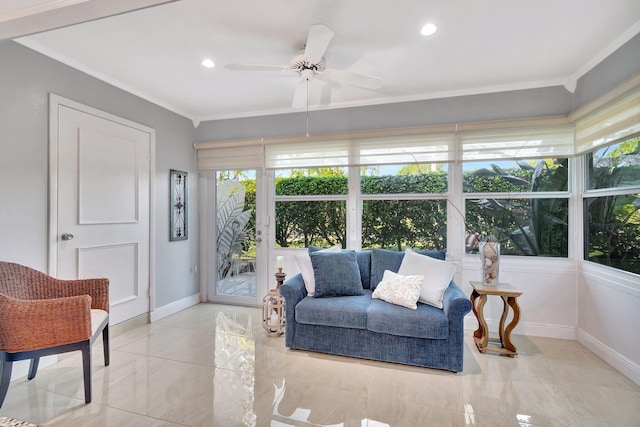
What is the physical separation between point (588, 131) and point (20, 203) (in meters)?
4.74

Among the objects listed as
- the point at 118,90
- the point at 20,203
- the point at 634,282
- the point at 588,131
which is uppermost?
the point at 118,90

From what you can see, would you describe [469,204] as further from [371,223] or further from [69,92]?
[69,92]

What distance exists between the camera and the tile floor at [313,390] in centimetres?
186

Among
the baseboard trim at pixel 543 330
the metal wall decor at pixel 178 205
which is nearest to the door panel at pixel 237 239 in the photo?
the metal wall decor at pixel 178 205

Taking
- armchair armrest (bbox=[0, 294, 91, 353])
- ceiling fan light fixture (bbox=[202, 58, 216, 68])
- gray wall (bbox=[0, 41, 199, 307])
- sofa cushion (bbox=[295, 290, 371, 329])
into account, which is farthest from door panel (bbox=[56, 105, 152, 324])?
sofa cushion (bbox=[295, 290, 371, 329])

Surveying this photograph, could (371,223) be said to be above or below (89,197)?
below

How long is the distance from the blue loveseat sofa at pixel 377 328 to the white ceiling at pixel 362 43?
1979mm

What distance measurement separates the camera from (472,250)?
337 centimetres

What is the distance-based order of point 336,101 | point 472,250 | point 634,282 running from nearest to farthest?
1. point 634,282
2. point 472,250
3. point 336,101

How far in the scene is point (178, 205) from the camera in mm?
3885

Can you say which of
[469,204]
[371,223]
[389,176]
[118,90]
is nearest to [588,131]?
[469,204]

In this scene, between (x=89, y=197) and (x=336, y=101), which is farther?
(x=336, y=101)

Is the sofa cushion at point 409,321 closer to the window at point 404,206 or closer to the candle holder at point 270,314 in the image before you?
the candle holder at point 270,314

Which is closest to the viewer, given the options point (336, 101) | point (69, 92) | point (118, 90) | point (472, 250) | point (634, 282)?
point (634, 282)
